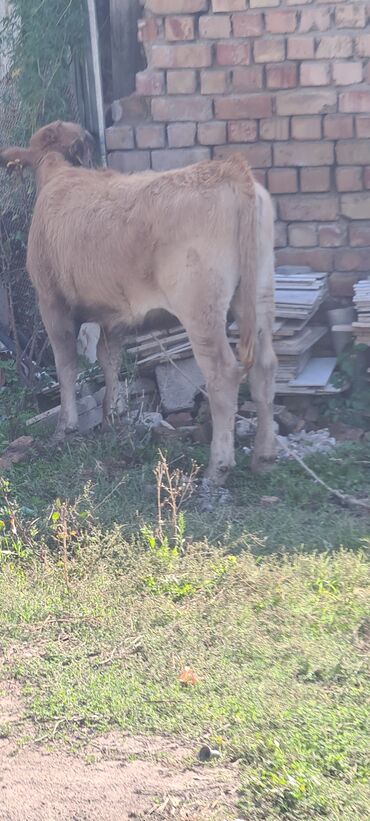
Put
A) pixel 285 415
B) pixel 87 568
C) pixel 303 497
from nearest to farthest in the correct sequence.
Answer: pixel 87 568 < pixel 303 497 < pixel 285 415

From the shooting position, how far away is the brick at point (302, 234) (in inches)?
301

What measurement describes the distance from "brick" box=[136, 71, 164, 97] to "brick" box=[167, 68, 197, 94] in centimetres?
6

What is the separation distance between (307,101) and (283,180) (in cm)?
56

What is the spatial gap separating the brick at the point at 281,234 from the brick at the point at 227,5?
59.3 inches

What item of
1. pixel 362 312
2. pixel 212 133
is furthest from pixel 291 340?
pixel 212 133

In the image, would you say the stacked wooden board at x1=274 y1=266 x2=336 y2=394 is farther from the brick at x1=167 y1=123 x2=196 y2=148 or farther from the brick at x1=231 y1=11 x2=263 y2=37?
the brick at x1=231 y1=11 x2=263 y2=37

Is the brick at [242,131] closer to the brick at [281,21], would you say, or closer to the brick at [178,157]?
the brick at [178,157]

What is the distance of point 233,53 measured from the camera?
7484 millimetres

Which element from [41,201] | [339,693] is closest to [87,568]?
[339,693]

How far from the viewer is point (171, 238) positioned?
6.05 m

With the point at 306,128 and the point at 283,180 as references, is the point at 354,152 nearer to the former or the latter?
the point at 306,128

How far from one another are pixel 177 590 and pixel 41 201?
3.37 m

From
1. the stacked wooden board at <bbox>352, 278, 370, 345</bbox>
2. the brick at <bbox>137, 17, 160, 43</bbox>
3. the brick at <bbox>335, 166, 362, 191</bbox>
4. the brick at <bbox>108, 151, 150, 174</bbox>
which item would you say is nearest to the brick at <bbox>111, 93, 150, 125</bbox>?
the brick at <bbox>108, 151, 150, 174</bbox>

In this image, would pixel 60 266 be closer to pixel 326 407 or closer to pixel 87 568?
pixel 326 407
